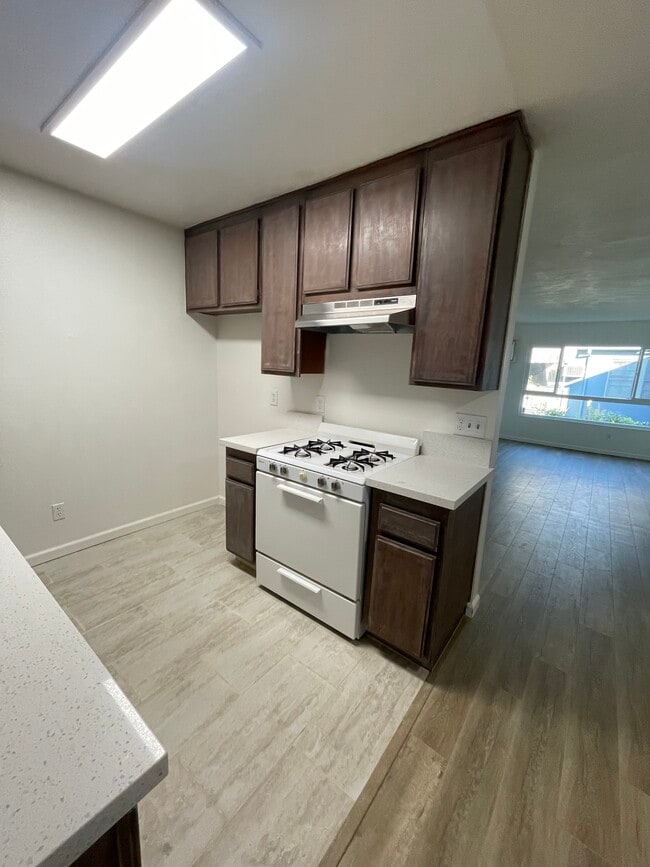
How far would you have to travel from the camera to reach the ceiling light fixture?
1.08 m

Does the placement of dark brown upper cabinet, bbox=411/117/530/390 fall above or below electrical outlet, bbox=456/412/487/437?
above

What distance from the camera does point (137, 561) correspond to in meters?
2.47

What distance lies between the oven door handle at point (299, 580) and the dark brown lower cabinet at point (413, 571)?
279mm

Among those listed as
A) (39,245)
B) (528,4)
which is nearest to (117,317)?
(39,245)

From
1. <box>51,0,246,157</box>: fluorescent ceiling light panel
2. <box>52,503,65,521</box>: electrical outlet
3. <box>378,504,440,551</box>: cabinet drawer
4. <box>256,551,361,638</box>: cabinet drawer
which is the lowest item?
<box>256,551,361,638</box>: cabinet drawer

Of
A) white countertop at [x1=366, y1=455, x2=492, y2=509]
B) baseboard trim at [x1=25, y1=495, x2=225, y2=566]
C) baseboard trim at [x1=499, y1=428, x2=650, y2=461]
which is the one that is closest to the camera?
white countertop at [x1=366, y1=455, x2=492, y2=509]

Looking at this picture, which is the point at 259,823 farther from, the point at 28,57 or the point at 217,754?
the point at 28,57

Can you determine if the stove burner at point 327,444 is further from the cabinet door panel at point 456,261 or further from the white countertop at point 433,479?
the cabinet door panel at point 456,261

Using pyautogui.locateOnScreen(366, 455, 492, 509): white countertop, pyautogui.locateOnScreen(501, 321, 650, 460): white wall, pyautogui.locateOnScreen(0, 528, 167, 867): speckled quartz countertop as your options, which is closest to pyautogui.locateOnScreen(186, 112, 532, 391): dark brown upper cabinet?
pyautogui.locateOnScreen(366, 455, 492, 509): white countertop

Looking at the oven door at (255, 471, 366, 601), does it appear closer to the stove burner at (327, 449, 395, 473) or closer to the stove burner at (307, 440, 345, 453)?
the stove burner at (327, 449, 395, 473)

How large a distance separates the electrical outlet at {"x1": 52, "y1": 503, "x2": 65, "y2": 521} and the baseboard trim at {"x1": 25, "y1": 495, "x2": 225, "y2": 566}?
20 centimetres

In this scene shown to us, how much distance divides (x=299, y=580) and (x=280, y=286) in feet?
5.89

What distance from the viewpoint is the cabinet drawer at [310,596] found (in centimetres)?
179

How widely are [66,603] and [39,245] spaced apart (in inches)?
85.2
